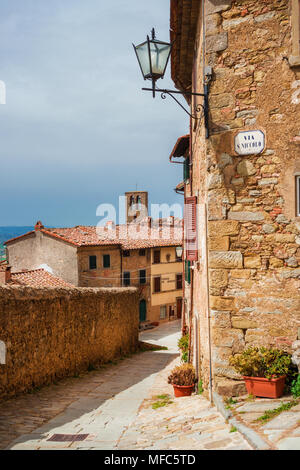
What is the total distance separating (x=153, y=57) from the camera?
630 cm

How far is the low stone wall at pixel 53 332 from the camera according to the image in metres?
8.23

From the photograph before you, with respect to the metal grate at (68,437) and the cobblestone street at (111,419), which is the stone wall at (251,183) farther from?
the metal grate at (68,437)

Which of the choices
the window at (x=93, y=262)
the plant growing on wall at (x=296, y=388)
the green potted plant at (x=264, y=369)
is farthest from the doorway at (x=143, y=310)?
the plant growing on wall at (x=296, y=388)

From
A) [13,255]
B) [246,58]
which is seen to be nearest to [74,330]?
[246,58]

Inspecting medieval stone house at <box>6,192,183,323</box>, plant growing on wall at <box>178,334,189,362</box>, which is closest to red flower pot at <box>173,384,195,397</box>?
plant growing on wall at <box>178,334,189,362</box>

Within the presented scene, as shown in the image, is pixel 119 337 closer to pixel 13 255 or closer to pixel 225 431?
pixel 225 431

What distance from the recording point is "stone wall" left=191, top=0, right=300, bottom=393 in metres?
5.88

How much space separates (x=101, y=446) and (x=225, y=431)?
66.3 inches

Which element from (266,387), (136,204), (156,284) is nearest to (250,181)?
(266,387)

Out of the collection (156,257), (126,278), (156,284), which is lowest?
(156,284)

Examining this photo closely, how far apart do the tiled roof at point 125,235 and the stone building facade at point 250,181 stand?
24.1m

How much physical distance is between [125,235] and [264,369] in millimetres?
31043

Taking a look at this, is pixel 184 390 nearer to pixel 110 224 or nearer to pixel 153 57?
pixel 153 57

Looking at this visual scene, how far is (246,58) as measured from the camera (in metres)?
6.07
